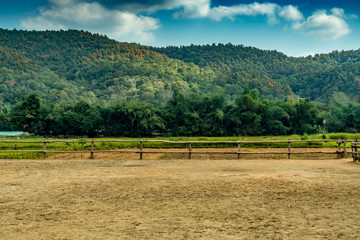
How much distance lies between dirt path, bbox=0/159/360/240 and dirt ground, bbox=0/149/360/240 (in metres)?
0.02

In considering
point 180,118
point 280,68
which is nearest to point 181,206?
point 180,118

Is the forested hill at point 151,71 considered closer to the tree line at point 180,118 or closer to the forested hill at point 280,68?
the forested hill at point 280,68

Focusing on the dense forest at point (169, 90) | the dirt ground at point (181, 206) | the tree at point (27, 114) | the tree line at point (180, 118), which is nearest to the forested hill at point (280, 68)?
the dense forest at point (169, 90)

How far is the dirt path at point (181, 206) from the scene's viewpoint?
575 cm

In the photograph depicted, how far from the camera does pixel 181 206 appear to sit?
7324mm

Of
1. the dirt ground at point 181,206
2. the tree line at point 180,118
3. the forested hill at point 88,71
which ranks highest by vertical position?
the forested hill at point 88,71

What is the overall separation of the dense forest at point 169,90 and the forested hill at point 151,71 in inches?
16.8

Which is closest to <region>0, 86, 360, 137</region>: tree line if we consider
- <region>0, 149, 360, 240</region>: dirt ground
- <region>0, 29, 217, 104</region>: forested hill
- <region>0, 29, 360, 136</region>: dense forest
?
<region>0, 29, 360, 136</region>: dense forest

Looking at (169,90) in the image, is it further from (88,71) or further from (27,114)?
(27,114)

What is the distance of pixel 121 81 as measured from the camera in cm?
12988

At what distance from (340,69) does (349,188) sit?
11971 centimetres

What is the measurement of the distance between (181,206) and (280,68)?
155m

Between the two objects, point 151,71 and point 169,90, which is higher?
point 151,71

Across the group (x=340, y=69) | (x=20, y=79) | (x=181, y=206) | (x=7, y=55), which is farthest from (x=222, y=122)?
(x=7, y=55)
